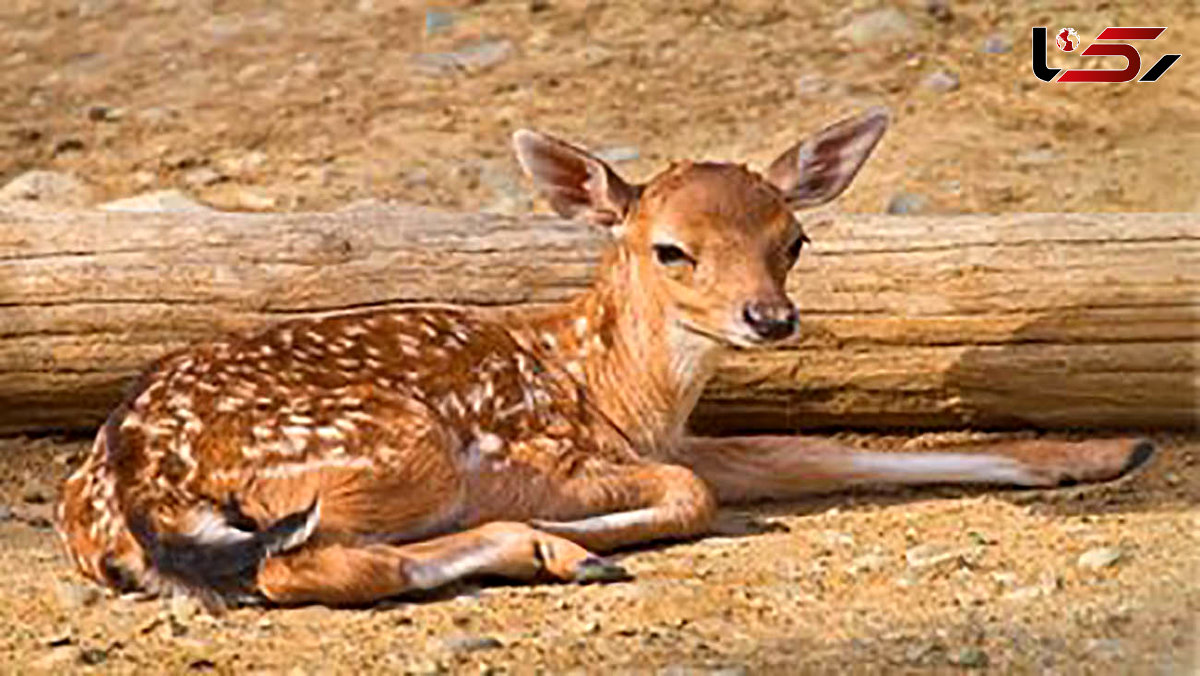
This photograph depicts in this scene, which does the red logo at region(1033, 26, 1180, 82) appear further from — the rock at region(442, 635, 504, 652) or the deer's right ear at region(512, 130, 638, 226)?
the rock at region(442, 635, 504, 652)

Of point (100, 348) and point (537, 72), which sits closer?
point (100, 348)

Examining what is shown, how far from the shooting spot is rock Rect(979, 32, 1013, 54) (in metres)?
11.9

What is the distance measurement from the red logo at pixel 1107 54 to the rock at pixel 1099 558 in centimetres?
458

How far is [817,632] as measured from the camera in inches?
264

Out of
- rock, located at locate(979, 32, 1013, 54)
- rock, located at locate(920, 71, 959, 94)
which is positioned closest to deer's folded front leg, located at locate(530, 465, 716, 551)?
rock, located at locate(920, 71, 959, 94)

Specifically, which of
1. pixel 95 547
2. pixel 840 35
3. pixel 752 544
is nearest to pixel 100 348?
pixel 95 547

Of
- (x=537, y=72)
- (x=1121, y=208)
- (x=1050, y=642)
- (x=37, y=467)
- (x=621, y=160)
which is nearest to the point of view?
(x=1050, y=642)

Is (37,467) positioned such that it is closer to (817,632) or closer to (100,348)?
(100,348)

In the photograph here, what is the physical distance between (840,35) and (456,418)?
15.9ft

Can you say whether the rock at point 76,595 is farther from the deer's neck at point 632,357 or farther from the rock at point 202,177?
the rock at point 202,177

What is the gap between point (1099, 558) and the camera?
720cm

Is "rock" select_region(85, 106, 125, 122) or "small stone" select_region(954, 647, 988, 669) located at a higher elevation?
"small stone" select_region(954, 647, 988, 669)

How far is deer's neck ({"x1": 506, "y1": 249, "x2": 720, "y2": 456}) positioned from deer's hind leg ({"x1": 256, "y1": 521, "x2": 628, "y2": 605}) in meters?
0.73

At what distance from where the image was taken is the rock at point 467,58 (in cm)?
1216
